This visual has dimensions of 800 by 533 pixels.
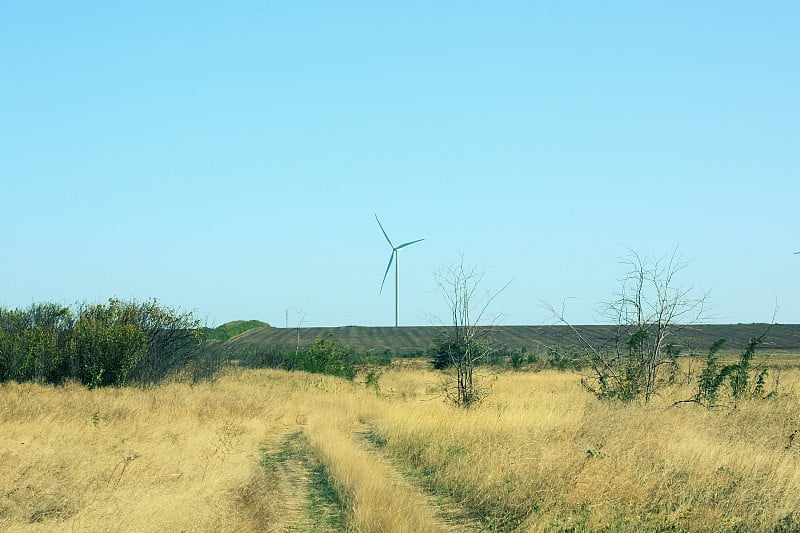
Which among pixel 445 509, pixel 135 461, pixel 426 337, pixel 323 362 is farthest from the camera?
pixel 426 337

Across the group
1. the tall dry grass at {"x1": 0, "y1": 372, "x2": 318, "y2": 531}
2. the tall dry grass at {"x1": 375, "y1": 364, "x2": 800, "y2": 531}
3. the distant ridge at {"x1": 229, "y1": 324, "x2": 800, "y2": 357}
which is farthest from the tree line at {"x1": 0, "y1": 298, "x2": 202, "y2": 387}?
the distant ridge at {"x1": 229, "y1": 324, "x2": 800, "y2": 357}

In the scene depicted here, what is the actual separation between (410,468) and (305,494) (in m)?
3.18

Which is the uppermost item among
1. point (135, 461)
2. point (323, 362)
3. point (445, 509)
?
point (323, 362)

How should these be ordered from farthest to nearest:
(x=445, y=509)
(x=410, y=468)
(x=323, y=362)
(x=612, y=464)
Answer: (x=323, y=362)
(x=410, y=468)
(x=612, y=464)
(x=445, y=509)

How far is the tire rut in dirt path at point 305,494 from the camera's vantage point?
9945mm

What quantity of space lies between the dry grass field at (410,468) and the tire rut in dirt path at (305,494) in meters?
0.04

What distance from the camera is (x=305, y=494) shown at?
12086 mm

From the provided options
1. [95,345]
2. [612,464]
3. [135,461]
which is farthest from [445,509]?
[95,345]

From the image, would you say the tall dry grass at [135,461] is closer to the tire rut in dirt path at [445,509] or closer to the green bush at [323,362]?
the tire rut in dirt path at [445,509]

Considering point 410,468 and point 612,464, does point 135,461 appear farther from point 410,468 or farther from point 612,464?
point 612,464

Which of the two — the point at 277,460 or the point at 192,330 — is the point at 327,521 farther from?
the point at 192,330

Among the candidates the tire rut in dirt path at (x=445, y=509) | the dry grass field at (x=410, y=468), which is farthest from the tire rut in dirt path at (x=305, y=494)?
the tire rut in dirt path at (x=445, y=509)

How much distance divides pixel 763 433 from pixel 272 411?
13.0 metres

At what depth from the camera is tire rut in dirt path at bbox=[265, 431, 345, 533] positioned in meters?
9.95
